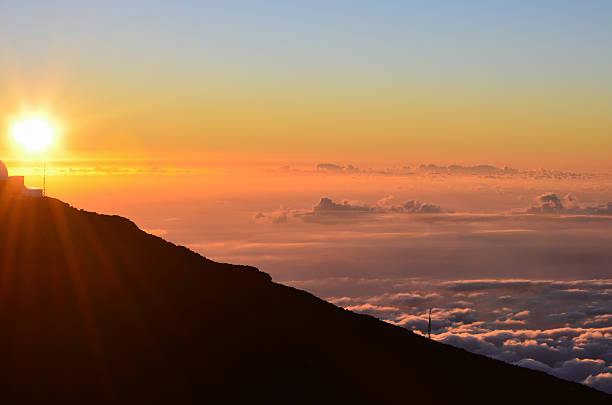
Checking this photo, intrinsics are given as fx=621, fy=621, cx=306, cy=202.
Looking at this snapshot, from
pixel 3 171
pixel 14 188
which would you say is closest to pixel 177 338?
pixel 14 188

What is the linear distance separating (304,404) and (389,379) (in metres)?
13.1

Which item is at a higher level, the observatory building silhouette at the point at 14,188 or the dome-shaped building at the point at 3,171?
the dome-shaped building at the point at 3,171

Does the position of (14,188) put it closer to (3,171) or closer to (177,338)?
(3,171)

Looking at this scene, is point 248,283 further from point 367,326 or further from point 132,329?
point 132,329

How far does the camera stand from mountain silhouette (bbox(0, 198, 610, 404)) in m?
41.0

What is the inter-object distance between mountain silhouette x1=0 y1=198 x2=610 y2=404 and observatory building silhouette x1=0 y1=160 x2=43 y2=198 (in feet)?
13.5

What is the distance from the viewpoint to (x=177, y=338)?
4716 centimetres

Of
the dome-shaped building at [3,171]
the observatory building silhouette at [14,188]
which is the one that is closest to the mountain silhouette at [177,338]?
the observatory building silhouette at [14,188]

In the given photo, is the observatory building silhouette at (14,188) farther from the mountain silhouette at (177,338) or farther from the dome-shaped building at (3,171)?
the mountain silhouette at (177,338)

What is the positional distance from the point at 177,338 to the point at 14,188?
36.5m

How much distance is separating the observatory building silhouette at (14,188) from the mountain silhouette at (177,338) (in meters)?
4.12

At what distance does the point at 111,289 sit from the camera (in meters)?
52.3

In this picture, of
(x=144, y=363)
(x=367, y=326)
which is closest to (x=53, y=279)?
(x=144, y=363)

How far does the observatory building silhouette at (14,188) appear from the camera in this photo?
70750 mm
